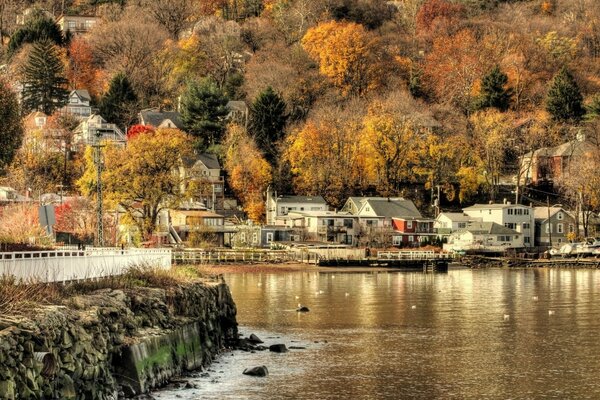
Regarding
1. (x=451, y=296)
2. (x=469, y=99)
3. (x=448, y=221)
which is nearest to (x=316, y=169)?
(x=448, y=221)

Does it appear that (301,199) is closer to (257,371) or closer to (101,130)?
(101,130)

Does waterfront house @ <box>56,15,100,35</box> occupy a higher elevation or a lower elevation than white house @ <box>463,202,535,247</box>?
higher

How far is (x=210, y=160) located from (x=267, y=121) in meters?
9.92

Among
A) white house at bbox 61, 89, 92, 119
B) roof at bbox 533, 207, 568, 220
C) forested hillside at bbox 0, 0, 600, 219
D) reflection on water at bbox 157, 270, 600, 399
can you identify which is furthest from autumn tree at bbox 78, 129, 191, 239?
white house at bbox 61, 89, 92, 119

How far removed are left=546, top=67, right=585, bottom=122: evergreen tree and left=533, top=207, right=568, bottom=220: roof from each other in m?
16.1

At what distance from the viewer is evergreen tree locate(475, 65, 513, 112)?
4813 inches

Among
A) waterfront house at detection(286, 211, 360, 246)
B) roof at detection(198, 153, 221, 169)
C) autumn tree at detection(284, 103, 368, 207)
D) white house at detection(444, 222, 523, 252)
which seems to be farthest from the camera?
autumn tree at detection(284, 103, 368, 207)

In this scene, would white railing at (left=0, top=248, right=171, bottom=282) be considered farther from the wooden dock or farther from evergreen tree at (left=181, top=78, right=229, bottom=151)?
evergreen tree at (left=181, top=78, right=229, bottom=151)

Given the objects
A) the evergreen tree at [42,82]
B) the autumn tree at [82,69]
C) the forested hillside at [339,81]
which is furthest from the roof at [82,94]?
the evergreen tree at [42,82]

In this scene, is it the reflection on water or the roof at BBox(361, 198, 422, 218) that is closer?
the reflection on water

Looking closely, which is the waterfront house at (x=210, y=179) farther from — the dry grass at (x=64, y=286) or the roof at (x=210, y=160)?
the dry grass at (x=64, y=286)

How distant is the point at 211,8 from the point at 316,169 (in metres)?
72.3

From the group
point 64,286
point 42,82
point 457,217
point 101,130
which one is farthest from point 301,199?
point 64,286

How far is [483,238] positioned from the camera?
105 metres
